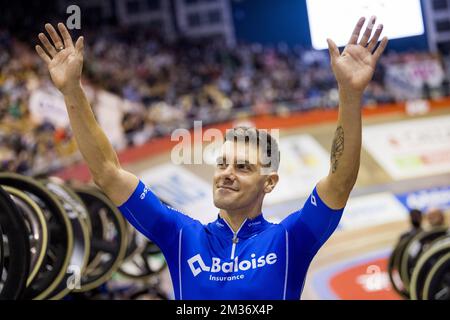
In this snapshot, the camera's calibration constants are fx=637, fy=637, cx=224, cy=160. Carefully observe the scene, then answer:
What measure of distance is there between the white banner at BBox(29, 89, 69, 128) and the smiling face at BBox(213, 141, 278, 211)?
7.10m

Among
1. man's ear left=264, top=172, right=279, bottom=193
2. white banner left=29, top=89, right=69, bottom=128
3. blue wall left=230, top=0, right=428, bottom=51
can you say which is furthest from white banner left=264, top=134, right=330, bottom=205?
man's ear left=264, top=172, right=279, bottom=193

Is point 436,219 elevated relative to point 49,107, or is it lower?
lower

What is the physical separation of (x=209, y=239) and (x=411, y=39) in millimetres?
18995

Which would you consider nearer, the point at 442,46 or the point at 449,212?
the point at 449,212

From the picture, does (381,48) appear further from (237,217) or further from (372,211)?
(372,211)

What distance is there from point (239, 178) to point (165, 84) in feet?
53.3

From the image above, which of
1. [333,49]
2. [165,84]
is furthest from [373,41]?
[165,84]

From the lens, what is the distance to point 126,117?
587 inches

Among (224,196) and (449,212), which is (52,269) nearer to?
(224,196)

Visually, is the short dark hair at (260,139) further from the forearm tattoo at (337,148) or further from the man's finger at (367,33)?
the man's finger at (367,33)

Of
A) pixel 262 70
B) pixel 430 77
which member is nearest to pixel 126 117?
pixel 262 70

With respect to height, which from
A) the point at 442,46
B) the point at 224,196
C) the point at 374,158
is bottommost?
the point at 374,158

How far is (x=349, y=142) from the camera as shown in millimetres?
2162

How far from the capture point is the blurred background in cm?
1140
